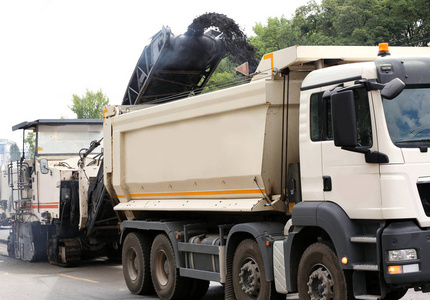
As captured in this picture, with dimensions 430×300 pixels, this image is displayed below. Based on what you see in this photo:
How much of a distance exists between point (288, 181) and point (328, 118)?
52.7 inches

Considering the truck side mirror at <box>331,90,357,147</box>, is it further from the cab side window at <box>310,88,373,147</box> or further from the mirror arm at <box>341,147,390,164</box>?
the cab side window at <box>310,88,373,147</box>

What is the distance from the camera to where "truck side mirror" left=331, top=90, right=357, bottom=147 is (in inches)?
271

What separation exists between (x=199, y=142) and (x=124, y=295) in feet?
10.7

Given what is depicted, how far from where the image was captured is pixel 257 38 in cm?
4978

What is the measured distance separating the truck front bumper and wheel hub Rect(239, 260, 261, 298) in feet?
7.75

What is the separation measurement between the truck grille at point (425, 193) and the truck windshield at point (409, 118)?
0.38 m

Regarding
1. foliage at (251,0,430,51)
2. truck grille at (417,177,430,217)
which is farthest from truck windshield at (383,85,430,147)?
foliage at (251,0,430,51)

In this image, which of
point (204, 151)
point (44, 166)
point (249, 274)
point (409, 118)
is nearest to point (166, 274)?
point (204, 151)

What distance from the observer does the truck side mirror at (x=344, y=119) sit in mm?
6887

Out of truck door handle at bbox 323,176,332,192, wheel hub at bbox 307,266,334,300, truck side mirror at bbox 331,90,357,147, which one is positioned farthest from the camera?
truck door handle at bbox 323,176,332,192

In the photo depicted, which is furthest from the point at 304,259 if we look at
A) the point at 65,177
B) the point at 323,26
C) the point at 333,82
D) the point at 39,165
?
the point at 323,26

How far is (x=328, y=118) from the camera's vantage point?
7621mm

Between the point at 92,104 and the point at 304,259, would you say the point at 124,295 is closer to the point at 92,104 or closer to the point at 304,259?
the point at 304,259

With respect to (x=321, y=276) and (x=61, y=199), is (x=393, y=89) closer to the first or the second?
(x=321, y=276)
